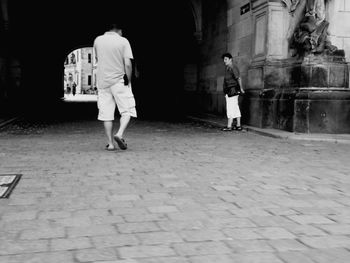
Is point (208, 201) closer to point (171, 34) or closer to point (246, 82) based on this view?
point (246, 82)

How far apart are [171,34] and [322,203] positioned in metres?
21.2

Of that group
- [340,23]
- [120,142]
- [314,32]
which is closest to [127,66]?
[120,142]

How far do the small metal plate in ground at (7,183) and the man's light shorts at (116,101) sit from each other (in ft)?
8.19

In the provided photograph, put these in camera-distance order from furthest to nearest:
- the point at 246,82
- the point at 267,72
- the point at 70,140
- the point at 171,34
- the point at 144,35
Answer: the point at 144,35, the point at 171,34, the point at 246,82, the point at 267,72, the point at 70,140

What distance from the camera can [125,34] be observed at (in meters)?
31.1

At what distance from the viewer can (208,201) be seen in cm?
410

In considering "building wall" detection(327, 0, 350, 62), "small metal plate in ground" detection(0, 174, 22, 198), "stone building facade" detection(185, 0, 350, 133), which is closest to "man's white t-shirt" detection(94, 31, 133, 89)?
"small metal plate in ground" detection(0, 174, 22, 198)

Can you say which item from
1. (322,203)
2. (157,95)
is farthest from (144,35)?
(322,203)

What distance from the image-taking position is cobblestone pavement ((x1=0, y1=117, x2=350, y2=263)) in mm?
2826

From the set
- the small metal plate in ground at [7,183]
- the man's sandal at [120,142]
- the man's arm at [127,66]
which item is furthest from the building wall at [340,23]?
the small metal plate in ground at [7,183]

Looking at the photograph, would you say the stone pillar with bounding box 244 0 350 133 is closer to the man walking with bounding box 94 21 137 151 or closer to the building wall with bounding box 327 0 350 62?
the building wall with bounding box 327 0 350 62

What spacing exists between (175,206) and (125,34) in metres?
28.1

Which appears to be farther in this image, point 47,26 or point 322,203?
point 47,26

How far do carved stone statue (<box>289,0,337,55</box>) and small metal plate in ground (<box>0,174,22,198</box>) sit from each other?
716cm
